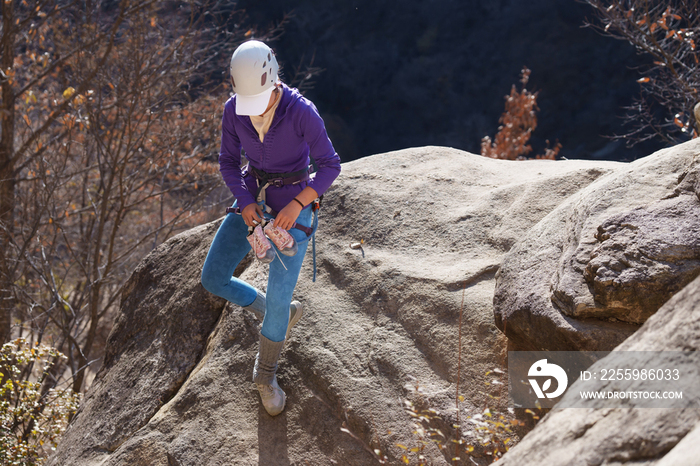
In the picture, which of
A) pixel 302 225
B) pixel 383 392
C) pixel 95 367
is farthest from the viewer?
pixel 95 367

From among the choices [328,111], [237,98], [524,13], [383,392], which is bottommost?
[383,392]

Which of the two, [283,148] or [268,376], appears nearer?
[283,148]

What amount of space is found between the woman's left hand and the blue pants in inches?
6.0

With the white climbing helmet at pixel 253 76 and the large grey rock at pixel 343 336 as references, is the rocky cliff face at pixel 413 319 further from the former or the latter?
the white climbing helmet at pixel 253 76

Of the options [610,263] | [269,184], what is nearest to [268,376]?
[269,184]

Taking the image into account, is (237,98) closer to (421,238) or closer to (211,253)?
(211,253)

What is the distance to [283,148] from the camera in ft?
9.89

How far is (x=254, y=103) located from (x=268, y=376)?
1.64 m

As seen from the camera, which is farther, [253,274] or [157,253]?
[157,253]

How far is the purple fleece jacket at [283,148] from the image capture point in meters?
2.95

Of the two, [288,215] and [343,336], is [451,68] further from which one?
[288,215]

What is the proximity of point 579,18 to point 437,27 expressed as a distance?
215 inches

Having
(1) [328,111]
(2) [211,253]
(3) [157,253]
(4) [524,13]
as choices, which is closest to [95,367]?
(3) [157,253]

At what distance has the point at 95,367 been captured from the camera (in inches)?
388
